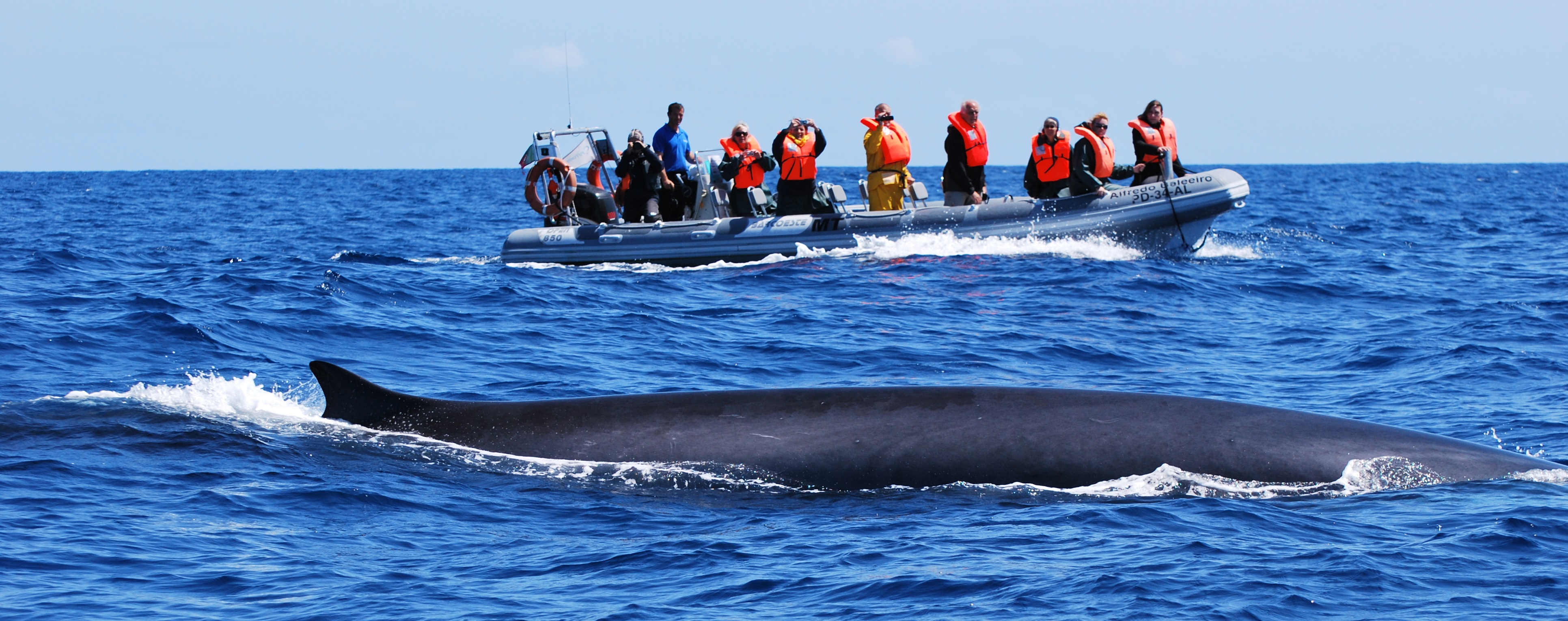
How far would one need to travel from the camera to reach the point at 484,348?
1279 centimetres

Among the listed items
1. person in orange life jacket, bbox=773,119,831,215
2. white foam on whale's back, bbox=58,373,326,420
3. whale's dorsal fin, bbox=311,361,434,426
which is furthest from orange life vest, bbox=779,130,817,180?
whale's dorsal fin, bbox=311,361,434,426

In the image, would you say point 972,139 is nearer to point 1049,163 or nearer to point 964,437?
point 1049,163

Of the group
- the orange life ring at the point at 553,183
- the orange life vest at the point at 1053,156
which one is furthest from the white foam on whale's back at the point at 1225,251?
the orange life ring at the point at 553,183

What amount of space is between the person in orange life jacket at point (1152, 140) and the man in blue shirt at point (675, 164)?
21.1 ft

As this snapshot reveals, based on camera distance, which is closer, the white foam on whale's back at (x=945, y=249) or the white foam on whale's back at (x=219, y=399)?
the white foam on whale's back at (x=219, y=399)

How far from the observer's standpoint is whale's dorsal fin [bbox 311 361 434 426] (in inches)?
286

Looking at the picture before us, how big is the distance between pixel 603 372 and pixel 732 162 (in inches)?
374

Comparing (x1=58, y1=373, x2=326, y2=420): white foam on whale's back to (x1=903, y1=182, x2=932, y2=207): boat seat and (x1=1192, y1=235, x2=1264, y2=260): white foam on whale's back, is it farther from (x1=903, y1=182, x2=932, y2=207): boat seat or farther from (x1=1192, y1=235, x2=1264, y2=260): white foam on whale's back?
(x1=1192, y1=235, x2=1264, y2=260): white foam on whale's back

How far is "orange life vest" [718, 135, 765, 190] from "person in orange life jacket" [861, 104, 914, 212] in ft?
5.21

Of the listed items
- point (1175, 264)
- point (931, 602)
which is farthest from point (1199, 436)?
point (1175, 264)

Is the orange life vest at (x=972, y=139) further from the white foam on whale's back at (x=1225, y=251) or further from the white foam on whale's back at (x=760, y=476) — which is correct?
the white foam on whale's back at (x=760, y=476)

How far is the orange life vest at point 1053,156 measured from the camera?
20953mm

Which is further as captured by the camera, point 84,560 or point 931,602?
point 84,560

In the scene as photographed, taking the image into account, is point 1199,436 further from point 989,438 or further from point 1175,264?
point 1175,264
